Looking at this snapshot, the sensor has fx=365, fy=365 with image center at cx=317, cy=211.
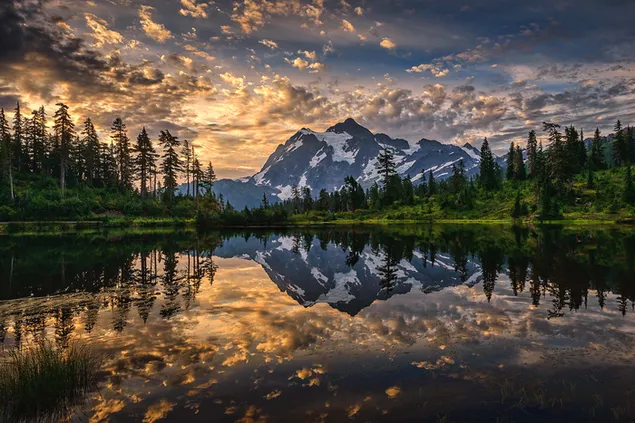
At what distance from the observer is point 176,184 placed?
109m

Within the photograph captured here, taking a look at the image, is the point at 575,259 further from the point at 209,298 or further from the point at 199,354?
the point at 199,354

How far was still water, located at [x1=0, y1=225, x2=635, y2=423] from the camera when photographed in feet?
26.8

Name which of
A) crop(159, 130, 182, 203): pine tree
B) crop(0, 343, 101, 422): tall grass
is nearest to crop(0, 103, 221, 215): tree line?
crop(159, 130, 182, 203): pine tree

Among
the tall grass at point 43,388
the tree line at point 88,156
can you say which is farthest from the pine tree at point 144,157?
the tall grass at point 43,388

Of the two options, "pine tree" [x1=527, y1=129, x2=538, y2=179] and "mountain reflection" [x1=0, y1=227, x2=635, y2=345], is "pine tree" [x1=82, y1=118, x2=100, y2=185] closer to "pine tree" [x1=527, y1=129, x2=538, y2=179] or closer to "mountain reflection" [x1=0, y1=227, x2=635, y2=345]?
"mountain reflection" [x1=0, y1=227, x2=635, y2=345]

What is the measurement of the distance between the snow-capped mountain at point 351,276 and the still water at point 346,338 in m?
0.21

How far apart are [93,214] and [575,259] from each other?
3551 inches

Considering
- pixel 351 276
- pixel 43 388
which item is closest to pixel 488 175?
pixel 351 276

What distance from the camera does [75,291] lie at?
1977 cm

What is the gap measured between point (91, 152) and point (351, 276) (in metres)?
101

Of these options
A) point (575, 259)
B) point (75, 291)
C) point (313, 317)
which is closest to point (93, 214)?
point (75, 291)

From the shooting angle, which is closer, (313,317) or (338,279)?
(313,317)

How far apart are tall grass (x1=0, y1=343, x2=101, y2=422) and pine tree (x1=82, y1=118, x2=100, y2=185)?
350 feet

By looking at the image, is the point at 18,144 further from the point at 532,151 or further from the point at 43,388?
the point at 532,151
